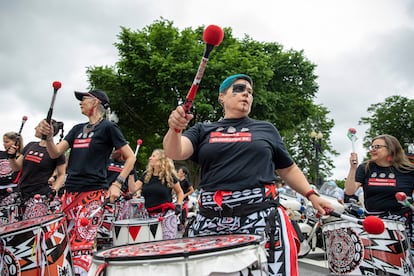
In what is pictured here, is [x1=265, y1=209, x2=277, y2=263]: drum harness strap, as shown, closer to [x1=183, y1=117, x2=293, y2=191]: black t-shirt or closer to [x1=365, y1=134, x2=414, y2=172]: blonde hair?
[x1=183, y1=117, x2=293, y2=191]: black t-shirt

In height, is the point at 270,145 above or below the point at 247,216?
above

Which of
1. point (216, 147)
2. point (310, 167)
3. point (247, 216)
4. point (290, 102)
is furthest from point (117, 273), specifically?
point (310, 167)

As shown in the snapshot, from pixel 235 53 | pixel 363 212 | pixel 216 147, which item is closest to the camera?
pixel 216 147

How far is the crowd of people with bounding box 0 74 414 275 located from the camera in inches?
111

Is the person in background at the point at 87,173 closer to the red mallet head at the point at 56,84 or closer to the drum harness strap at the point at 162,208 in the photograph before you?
the red mallet head at the point at 56,84

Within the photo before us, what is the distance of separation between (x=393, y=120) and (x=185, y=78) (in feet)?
110

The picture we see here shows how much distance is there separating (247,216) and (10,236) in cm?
172

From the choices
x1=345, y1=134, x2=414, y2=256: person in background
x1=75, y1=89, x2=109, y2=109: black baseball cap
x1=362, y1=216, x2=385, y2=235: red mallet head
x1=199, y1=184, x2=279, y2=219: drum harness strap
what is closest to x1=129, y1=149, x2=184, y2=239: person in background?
x1=75, y1=89, x2=109, y2=109: black baseball cap

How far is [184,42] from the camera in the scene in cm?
2366

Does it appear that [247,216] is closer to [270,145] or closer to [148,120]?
[270,145]

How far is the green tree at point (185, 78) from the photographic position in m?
22.9

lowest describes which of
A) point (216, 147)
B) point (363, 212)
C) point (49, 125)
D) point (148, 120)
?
point (363, 212)

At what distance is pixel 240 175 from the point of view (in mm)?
2889

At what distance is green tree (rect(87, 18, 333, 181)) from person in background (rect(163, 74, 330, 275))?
18866 mm
